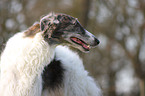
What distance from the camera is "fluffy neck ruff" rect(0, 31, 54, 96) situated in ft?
11.2

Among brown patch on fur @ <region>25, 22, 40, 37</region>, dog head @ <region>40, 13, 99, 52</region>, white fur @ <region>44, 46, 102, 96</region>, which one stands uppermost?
brown patch on fur @ <region>25, 22, 40, 37</region>

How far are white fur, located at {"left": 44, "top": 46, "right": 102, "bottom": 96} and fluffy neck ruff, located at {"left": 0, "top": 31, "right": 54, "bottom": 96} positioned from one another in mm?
415

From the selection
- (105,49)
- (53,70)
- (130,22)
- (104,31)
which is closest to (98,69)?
(105,49)

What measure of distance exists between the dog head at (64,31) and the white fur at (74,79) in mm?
632

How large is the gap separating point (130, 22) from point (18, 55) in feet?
23.7

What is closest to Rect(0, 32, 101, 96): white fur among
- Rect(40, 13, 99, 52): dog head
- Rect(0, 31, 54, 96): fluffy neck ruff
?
Rect(0, 31, 54, 96): fluffy neck ruff

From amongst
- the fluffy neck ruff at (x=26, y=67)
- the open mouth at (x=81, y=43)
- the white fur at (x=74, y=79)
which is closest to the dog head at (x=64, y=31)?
the open mouth at (x=81, y=43)

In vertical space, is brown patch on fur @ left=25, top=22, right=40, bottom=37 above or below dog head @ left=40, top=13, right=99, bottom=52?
above

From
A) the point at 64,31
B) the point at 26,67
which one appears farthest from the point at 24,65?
the point at 64,31

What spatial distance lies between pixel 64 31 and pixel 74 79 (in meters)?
0.98

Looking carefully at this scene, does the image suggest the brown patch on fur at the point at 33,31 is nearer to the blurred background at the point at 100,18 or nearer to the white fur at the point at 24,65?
the white fur at the point at 24,65

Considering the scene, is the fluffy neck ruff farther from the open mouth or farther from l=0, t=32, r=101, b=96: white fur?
the open mouth

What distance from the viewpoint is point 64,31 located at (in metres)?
3.45

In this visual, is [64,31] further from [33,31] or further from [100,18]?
[100,18]
